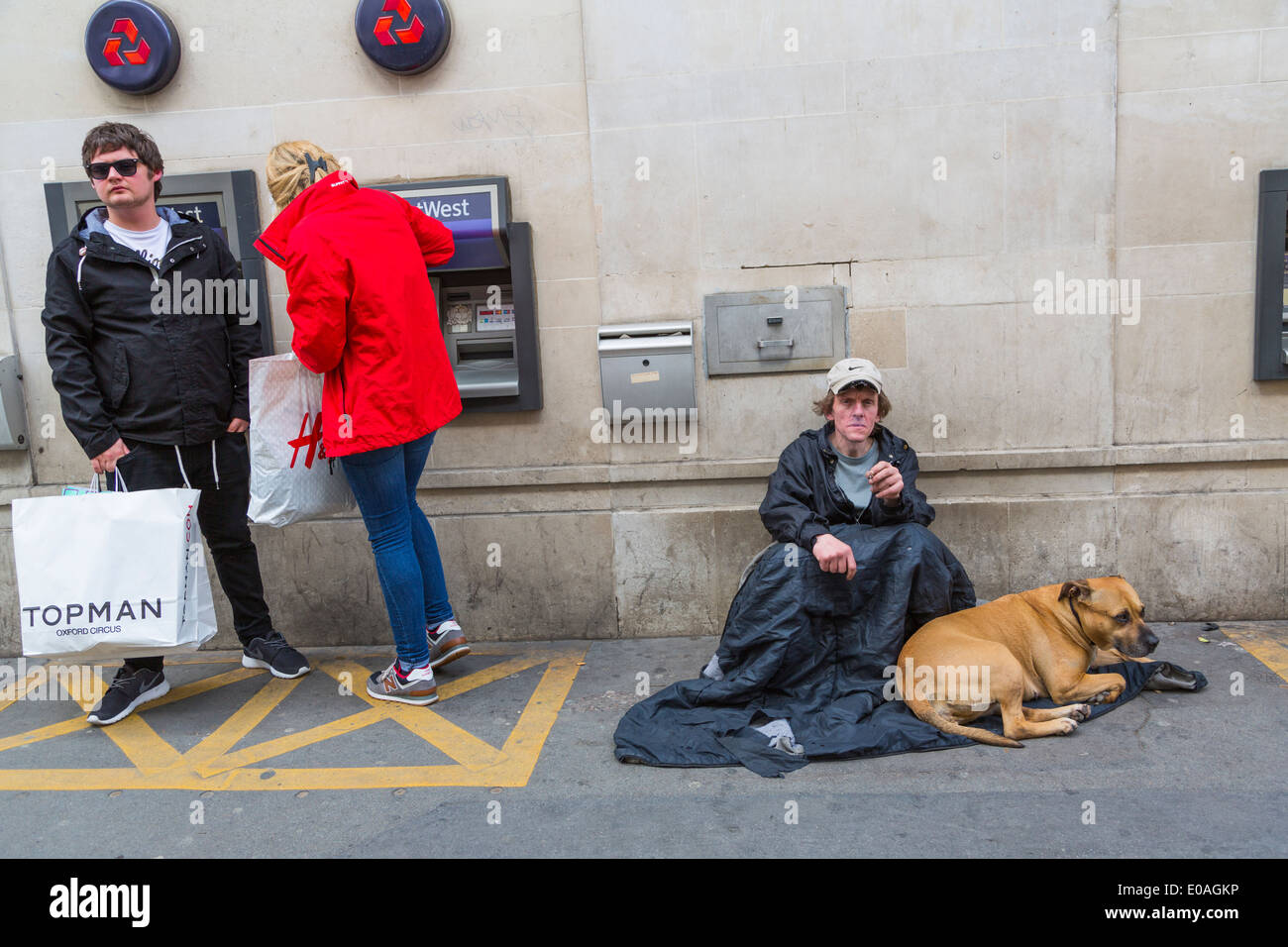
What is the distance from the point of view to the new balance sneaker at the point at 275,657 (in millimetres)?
4121

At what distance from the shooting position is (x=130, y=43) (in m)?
4.22

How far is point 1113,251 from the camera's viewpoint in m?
4.11

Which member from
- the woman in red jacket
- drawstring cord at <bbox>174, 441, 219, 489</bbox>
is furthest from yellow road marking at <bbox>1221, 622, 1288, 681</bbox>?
drawstring cord at <bbox>174, 441, 219, 489</bbox>

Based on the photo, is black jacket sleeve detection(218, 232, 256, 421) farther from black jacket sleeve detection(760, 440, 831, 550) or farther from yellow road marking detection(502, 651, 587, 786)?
black jacket sleeve detection(760, 440, 831, 550)

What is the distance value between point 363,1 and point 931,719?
3938 millimetres

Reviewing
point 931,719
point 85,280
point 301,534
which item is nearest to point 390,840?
point 931,719

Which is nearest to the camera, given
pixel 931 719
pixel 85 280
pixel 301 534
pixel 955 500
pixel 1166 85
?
pixel 931 719

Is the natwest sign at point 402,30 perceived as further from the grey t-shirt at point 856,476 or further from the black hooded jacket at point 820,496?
the grey t-shirt at point 856,476

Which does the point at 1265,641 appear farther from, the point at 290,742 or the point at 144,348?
the point at 144,348

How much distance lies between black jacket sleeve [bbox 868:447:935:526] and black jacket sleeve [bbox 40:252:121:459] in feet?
10.1

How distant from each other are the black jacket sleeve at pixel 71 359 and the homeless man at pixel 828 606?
240cm

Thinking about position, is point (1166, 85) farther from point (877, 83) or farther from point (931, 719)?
point (931, 719)

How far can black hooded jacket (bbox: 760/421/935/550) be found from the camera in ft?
11.5

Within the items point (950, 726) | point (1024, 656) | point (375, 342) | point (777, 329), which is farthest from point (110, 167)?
point (1024, 656)
